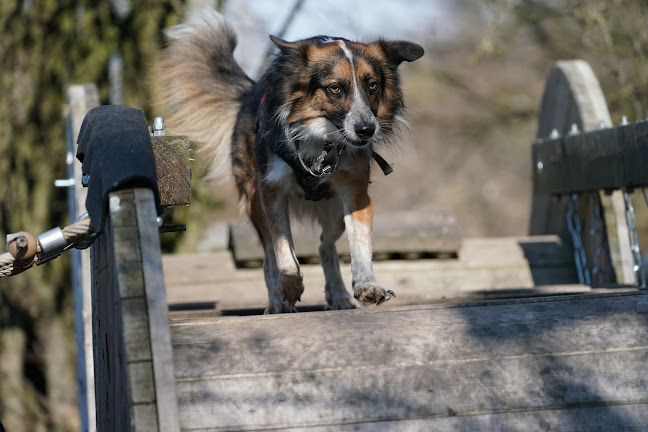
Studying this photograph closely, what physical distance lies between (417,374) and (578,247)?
3750 millimetres

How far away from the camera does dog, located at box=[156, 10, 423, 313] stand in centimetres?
402

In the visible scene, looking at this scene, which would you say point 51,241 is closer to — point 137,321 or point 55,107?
point 137,321

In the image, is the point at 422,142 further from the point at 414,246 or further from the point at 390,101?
the point at 390,101

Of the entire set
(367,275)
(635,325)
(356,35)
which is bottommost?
(635,325)

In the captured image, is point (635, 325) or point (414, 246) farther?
point (414, 246)

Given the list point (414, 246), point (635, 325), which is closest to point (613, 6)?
point (414, 246)

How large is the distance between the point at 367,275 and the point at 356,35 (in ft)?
4.55

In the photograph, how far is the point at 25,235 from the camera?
2.77 meters

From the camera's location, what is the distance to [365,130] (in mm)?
3922

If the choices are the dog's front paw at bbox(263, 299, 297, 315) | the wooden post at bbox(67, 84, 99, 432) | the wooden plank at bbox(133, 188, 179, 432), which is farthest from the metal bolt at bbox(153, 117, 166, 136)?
the wooden post at bbox(67, 84, 99, 432)

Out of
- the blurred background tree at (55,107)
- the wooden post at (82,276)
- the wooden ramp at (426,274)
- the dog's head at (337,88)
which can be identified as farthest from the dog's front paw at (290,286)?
the blurred background tree at (55,107)

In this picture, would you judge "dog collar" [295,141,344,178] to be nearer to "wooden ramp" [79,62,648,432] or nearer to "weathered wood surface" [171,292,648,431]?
"wooden ramp" [79,62,648,432]

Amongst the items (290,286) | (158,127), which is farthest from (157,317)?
(290,286)

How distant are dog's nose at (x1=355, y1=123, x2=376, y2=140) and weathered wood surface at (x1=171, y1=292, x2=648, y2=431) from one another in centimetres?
142
